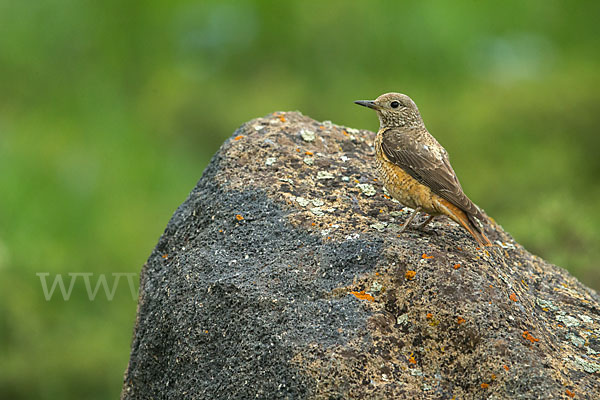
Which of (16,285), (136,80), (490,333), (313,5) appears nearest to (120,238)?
(16,285)

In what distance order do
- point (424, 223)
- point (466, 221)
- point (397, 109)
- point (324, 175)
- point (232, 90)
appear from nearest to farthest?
1. point (466, 221)
2. point (424, 223)
3. point (324, 175)
4. point (397, 109)
5. point (232, 90)

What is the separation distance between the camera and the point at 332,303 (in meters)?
4.28

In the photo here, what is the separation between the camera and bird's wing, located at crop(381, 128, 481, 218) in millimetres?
4836

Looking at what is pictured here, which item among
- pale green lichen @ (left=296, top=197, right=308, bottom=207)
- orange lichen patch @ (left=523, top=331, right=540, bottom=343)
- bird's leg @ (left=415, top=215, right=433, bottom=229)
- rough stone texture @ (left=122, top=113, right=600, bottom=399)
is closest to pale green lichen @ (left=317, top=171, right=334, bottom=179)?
rough stone texture @ (left=122, top=113, right=600, bottom=399)

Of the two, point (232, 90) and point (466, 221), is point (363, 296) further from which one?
point (232, 90)

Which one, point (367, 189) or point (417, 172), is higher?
point (417, 172)

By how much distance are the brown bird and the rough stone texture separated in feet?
0.47

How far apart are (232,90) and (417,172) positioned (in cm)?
1084

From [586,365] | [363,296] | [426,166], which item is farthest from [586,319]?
[363,296]

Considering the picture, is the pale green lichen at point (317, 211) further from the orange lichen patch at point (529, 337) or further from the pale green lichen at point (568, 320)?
the pale green lichen at point (568, 320)

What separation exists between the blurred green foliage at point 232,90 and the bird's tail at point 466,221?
759cm

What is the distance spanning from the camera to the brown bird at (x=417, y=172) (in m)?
4.83

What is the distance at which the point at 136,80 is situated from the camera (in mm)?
16016

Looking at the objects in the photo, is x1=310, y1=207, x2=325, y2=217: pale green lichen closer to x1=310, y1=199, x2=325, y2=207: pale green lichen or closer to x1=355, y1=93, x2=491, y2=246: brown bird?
x1=310, y1=199, x2=325, y2=207: pale green lichen
